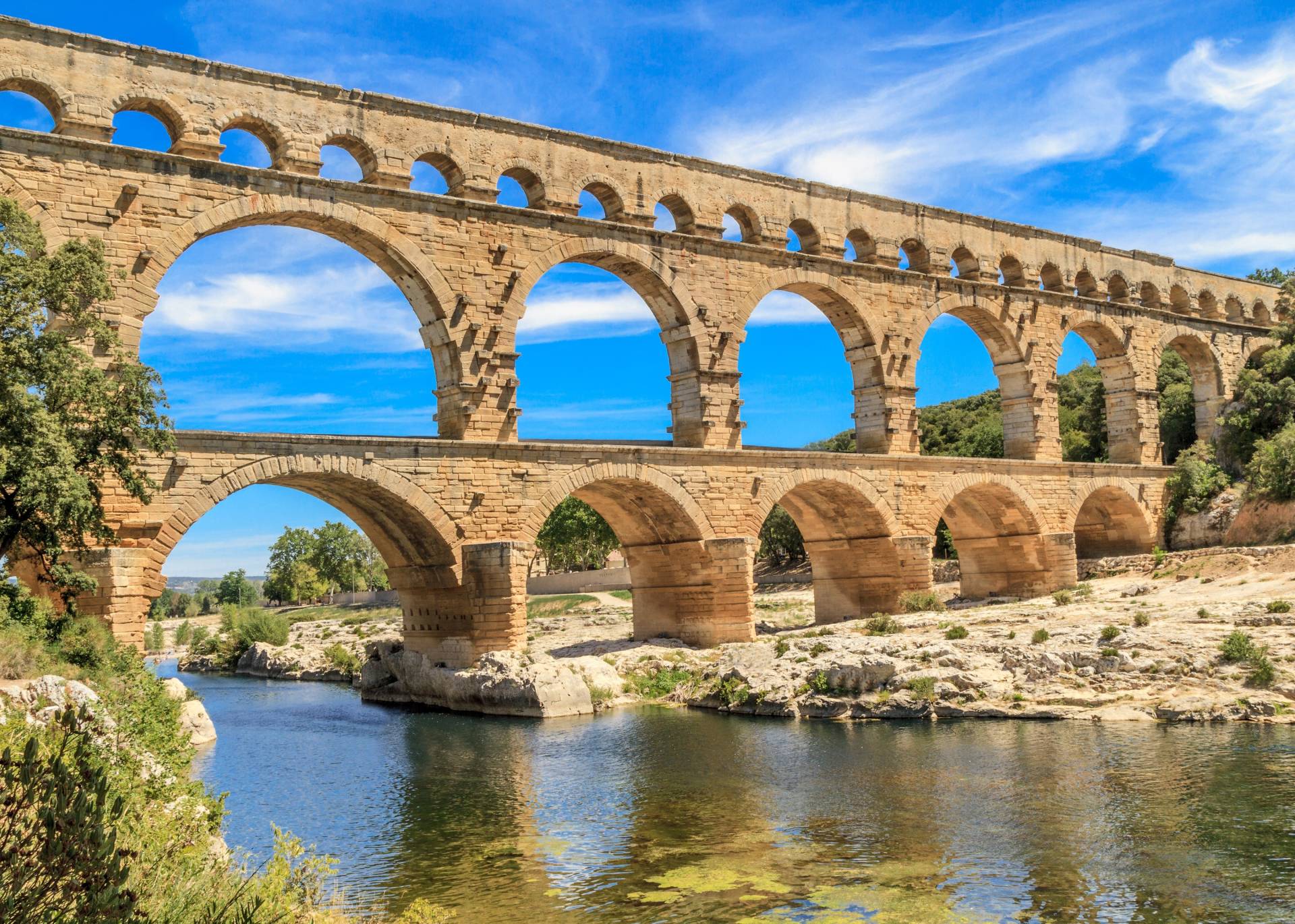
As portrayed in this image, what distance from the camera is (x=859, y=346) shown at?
30.2 metres

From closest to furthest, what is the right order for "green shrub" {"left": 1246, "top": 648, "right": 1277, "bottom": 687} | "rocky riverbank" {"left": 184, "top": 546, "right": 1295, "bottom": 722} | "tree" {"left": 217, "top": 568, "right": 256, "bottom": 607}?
"green shrub" {"left": 1246, "top": 648, "right": 1277, "bottom": 687} < "rocky riverbank" {"left": 184, "top": 546, "right": 1295, "bottom": 722} < "tree" {"left": 217, "top": 568, "right": 256, "bottom": 607}

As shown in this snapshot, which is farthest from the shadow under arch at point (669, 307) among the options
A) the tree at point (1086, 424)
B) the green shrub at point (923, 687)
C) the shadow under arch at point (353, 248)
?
the tree at point (1086, 424)

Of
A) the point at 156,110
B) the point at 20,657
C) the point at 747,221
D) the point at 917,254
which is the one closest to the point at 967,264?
the point at 917,254

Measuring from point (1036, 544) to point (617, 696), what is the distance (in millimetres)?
15342

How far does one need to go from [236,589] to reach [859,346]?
9302 centimetres

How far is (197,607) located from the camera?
387ft

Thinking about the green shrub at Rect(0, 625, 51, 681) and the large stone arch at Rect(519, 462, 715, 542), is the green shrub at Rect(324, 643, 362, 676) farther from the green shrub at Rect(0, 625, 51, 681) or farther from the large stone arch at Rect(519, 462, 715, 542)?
→ the green shrub at Rect(0, 625, 51, 681)

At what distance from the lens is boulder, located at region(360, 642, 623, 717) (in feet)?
71.3

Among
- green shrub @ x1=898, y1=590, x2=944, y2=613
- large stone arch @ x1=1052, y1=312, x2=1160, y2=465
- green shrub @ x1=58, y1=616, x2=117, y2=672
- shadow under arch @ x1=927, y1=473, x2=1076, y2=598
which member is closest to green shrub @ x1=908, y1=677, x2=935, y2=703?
green shrub @ x1=898, y1=590, x2=944, y2=613

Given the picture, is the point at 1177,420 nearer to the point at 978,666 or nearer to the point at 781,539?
the point at 781,539

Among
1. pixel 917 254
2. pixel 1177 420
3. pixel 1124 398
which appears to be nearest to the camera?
pixel 917 254

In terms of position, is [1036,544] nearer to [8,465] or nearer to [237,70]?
[237,70]

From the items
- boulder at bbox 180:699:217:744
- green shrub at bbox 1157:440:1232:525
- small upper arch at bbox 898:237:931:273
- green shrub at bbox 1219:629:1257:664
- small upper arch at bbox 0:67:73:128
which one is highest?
small upper arch at bbox 898:237:931:273

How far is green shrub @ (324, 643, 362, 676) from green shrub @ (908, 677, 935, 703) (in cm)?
1751
